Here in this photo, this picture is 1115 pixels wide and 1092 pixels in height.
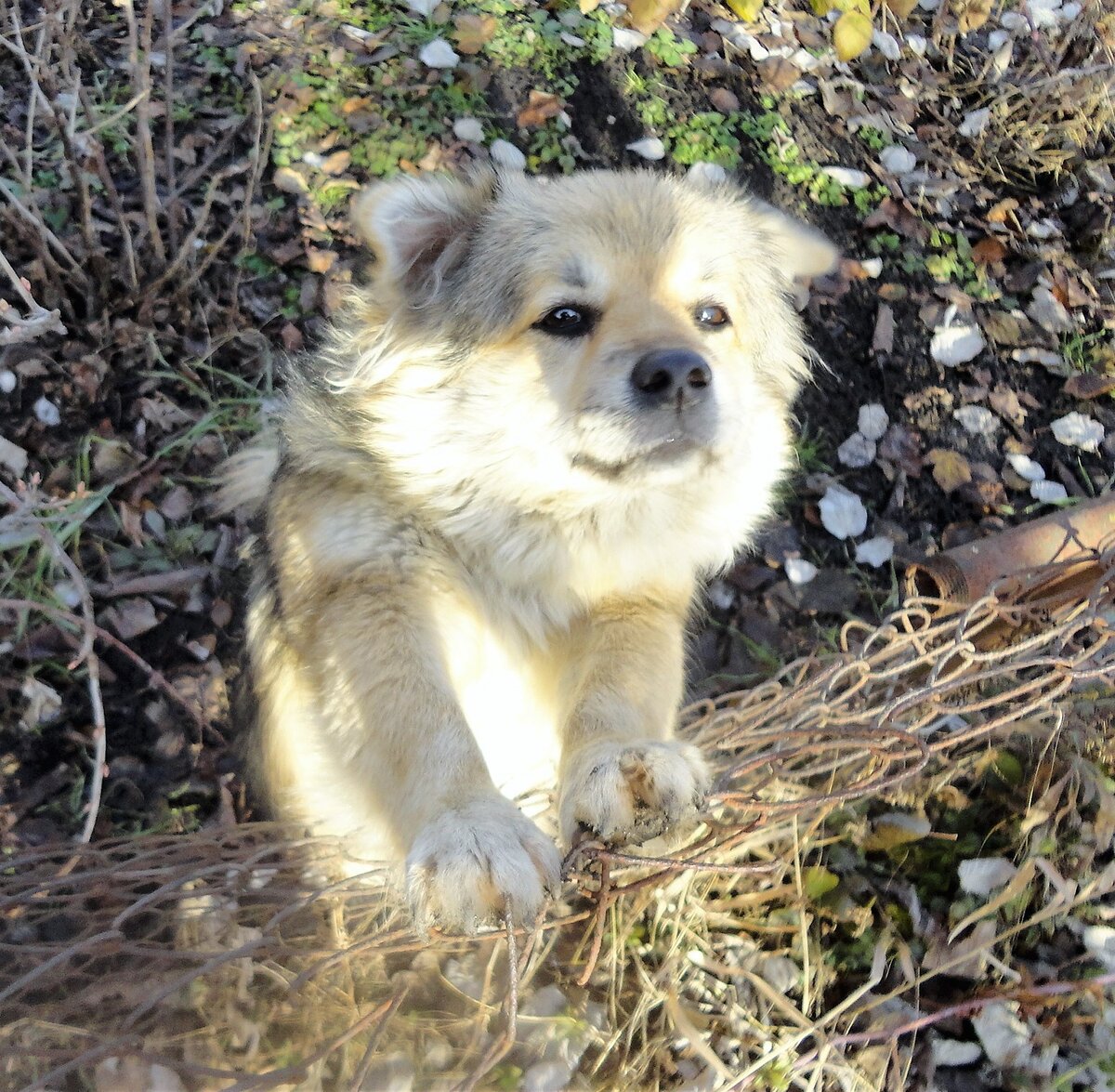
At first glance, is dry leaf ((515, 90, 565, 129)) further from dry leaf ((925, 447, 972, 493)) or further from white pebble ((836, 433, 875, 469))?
dry leaf ((925, 447, 972, 493))

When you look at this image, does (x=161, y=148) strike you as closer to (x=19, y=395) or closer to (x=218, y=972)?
(x=19, y=395)

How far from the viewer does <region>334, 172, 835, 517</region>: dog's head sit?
210 centimetres

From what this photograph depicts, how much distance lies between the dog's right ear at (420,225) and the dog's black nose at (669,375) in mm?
607

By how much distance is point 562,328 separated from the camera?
7.29ft

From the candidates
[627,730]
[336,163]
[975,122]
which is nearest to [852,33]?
[627,730]

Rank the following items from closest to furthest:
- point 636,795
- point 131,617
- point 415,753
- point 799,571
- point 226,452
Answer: point 636,795
point 415,753
point 131,617
point 226,452
point 799,571

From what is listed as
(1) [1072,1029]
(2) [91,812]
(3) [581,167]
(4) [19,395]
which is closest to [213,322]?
(4) [19,395]

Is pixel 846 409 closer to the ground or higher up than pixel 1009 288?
closer to the ground

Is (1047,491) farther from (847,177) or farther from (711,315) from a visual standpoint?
(711,315)

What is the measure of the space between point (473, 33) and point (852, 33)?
2.38 metres

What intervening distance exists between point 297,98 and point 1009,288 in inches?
127

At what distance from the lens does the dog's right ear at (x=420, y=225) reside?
7.27 feet

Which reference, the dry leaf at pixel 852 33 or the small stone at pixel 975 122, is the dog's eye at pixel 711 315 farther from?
the small stone at pixel 975 122

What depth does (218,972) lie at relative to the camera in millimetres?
2086
